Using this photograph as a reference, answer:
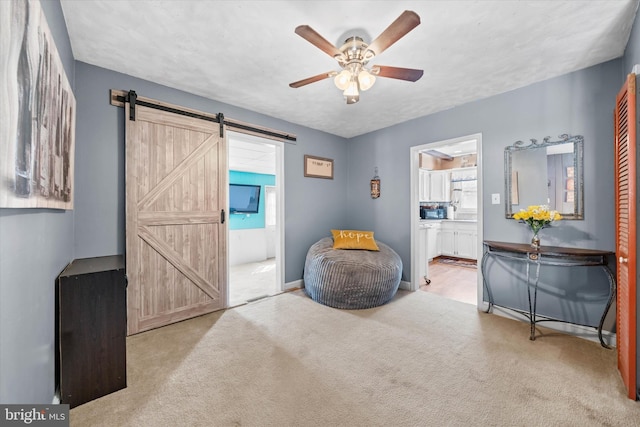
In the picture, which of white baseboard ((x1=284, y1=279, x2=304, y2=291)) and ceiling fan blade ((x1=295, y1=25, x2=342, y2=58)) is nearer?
ceiling fan blade ((x1=295, y1=25, x2=342, y2=58))

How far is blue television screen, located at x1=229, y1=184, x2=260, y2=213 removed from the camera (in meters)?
6.29

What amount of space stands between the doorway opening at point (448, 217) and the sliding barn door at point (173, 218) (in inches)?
118

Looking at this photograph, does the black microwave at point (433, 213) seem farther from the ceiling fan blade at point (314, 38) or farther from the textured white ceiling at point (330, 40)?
the ceiling fan blade at point (314, 38)

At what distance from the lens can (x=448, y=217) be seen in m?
6.57

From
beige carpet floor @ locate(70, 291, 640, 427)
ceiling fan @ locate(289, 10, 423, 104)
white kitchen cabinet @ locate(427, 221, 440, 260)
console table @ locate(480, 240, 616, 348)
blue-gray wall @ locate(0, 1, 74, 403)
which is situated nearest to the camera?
blue-gray wall @ locate(0, 1, 74, 403)

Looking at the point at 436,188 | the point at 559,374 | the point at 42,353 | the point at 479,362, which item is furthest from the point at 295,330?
the point at 436,188

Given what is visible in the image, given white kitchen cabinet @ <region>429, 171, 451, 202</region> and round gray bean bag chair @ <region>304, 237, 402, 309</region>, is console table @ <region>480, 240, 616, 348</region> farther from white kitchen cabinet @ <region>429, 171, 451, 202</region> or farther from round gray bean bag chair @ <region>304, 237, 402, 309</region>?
white kitchen cabinet @ <region>429, 171, 451, 202</region>

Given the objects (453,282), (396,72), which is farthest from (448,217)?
(396,72)

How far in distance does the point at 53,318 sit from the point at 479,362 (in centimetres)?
303

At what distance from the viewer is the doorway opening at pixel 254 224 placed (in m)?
3.95

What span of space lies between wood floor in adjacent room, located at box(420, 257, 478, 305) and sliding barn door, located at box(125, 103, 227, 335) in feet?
10.3

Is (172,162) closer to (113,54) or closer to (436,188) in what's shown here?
(113,54)

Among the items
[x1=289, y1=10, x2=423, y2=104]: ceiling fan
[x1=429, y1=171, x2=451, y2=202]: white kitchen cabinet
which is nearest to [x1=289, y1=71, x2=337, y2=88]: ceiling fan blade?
[x1=289, y1=10, x2=423, y2=104]: ceiling fan
